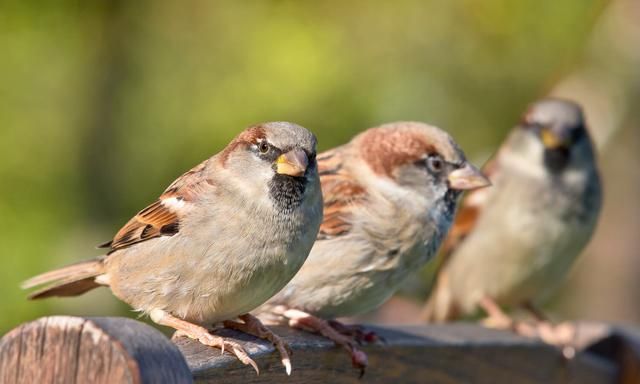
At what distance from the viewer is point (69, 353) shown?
1.31 meters

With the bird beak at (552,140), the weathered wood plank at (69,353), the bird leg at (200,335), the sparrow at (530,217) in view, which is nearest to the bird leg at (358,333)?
the bird leg at (200,335)

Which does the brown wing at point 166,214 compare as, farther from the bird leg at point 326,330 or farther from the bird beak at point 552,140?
the bird beak at point 552,140

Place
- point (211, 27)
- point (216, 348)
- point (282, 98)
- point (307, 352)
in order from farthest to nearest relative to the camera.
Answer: point (211, 27), point (282, 98), point (307, 352), point (216, 348)

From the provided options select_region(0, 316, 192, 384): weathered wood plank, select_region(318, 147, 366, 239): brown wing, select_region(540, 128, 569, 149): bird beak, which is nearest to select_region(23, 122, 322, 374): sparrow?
select_region(318, 147, 366, 239): brown wing

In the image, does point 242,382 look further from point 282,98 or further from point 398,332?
point 282,98

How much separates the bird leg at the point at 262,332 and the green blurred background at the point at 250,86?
3253mm

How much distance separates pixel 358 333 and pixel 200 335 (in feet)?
1.93

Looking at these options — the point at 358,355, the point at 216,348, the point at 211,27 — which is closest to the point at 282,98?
the point at 211,27

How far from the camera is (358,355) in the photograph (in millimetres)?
2305

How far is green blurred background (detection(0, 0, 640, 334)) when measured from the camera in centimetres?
570

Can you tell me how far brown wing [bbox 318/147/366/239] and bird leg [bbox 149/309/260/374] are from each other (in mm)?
677

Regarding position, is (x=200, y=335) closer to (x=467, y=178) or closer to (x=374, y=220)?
(x=374, y=220)

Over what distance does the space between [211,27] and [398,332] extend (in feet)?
12.8

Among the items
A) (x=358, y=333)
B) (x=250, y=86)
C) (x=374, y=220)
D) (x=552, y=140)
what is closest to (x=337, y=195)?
(x=374, y=220)
